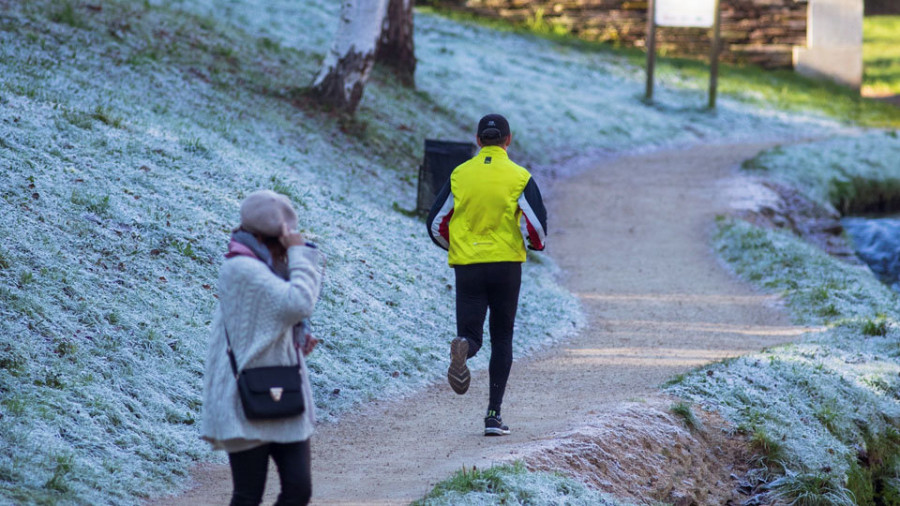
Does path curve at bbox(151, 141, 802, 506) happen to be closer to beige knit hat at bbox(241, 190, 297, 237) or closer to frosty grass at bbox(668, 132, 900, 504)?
frosty grass at bbox(668, 132, 900, 504)

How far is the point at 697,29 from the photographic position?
30.5 metres

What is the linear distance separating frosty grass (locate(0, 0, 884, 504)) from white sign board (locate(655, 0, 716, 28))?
237 inches

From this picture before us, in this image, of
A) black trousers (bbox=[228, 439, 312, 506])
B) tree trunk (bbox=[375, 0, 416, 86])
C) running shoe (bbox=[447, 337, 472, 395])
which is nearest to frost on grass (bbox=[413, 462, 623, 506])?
running shoe (bbox=[447, 337, 472, 395])

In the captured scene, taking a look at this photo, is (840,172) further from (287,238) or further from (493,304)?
(287,238)

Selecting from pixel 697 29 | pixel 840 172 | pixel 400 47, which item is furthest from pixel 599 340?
pixel 697 29

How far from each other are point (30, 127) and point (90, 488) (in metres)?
5.09

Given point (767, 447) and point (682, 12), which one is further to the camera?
point (682, 12)

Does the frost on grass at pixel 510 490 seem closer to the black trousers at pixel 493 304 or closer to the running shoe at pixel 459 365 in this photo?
the running shoe at pixel 459 365

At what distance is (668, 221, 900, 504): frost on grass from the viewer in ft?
24.7

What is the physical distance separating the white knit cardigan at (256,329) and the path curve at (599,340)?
5.16 feet

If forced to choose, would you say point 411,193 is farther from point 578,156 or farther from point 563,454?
point 563,454

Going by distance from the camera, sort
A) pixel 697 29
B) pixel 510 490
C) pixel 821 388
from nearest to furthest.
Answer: pixel 510 490 → pixel 821 388 → pixel 697 29

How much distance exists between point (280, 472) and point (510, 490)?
1.77 metres

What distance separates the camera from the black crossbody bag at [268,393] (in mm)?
4059
